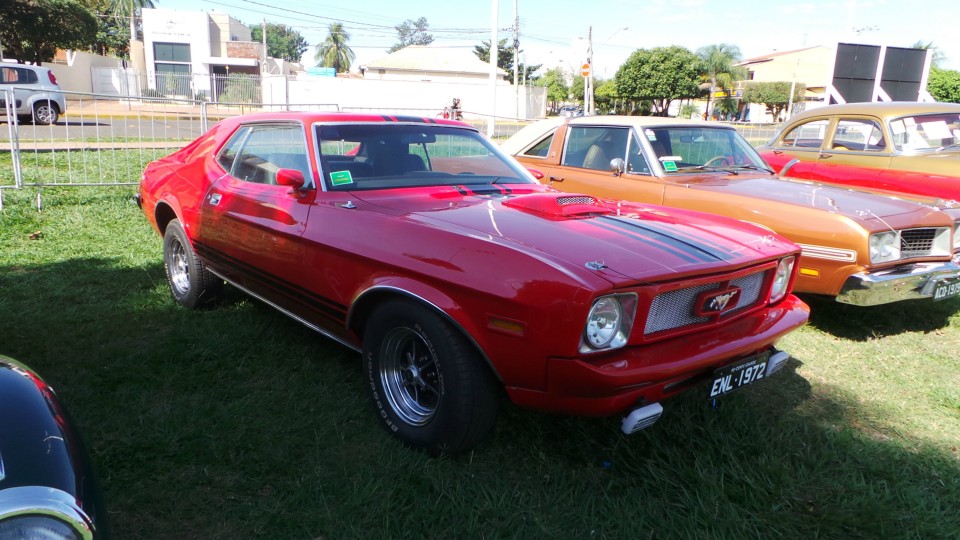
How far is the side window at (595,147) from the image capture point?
5.71 metres

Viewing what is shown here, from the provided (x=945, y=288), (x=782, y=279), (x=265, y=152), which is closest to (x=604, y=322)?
(x=782, y=279)

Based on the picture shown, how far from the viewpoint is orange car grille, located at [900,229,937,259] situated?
14.5 ft

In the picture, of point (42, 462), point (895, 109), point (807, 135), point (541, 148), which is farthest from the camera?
point (807, 135)

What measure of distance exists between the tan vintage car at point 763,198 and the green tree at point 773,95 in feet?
157

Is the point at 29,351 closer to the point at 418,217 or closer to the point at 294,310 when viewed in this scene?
the point at 294,310

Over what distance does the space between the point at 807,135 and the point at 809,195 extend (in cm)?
301

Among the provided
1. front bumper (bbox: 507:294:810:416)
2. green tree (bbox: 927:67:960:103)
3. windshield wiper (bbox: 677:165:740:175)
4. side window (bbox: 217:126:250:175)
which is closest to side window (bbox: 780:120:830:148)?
windshield wiper (bbox: 677:165:740:175)

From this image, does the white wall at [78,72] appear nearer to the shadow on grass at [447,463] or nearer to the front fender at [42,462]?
the shadow on grass at [447,463]

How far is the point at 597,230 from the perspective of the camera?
9.51ft

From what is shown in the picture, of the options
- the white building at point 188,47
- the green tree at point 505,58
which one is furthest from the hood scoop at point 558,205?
the green tree at point 505,58

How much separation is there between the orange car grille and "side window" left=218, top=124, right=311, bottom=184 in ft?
12.9

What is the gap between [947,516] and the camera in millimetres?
2576

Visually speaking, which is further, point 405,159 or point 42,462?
point 405,159

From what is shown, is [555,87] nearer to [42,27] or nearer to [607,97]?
[607,97]
